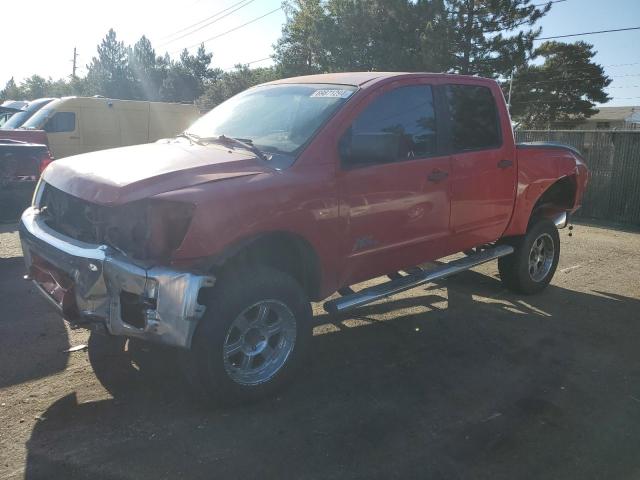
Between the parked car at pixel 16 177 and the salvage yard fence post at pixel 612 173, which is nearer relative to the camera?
the parked car at pixel 16 177

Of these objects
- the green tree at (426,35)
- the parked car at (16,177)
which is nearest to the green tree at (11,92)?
the green tree at (426,35)

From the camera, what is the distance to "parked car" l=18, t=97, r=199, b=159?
14.4m

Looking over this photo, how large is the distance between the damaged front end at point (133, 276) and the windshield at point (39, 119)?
40.6 ft

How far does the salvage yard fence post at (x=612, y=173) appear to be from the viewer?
11.1 meters

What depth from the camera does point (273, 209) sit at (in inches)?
132

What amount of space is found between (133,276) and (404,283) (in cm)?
223

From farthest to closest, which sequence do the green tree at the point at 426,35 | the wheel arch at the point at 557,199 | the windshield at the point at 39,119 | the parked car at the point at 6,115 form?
the green tree at the point at 426,35
the parked car at the point at 6,115
the windshield at the point at 39,119
the wheel arch at the point at 557,199

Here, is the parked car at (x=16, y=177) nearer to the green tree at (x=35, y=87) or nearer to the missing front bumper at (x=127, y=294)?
the missing front bumper at (x=127, y=294)

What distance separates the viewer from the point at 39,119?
14.1m

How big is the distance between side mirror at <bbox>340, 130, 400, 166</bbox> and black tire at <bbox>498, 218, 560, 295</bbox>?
8.57ft

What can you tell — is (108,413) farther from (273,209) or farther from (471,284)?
(471,284)

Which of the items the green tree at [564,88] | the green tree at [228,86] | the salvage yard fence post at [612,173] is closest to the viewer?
the salvage yard fence post at [612,173]

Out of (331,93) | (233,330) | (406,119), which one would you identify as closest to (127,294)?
(233,330)

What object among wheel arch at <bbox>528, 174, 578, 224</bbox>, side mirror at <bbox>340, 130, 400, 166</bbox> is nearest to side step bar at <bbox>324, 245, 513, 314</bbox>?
wheel arch at <bbox>528, 174, 578, 224</bbox>
